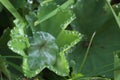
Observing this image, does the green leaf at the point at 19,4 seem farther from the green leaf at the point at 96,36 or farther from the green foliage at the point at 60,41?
the green leaf at the point at 96,36

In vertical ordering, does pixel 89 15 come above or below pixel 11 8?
below

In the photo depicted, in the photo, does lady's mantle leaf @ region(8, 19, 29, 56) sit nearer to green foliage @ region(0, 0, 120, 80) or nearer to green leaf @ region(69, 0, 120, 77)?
green foliage @ region(0, 0, 120, 80)

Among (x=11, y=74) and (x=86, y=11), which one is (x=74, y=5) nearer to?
(x=86, y=11)

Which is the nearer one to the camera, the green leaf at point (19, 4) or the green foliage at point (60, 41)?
the green foliage at point (60, 41)

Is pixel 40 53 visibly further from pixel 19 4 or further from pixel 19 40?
pixel 19 4

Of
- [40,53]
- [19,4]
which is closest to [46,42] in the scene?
[40,53]

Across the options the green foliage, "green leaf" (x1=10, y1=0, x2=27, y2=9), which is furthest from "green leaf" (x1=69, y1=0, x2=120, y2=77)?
"green leaf" (x1=10, y1=0, x2=27, y2=9)

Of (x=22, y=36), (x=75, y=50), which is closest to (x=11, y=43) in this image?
(x=22, y=36)

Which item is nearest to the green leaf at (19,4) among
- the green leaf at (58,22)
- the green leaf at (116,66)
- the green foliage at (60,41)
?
the green foliage at (60,41)
